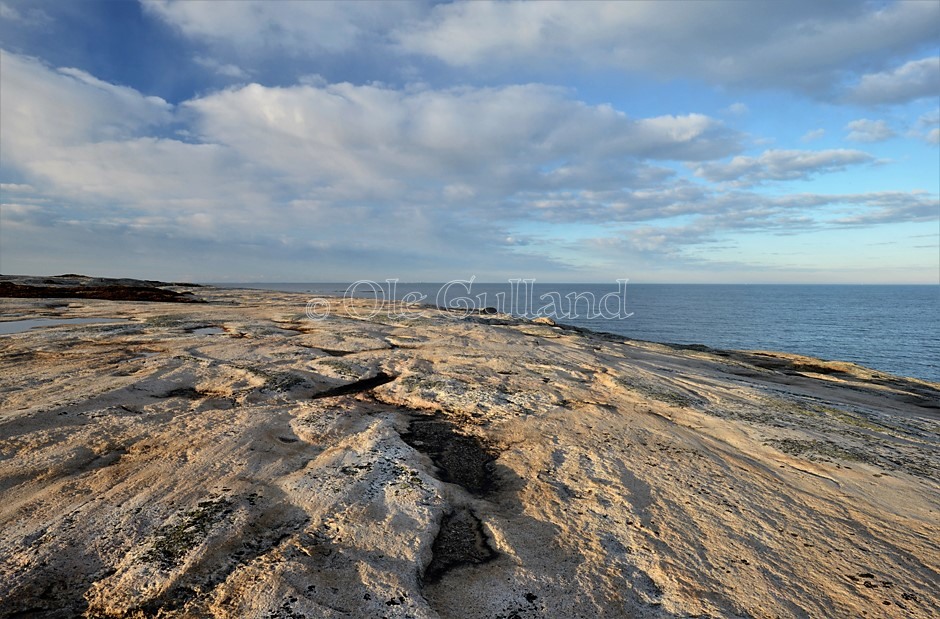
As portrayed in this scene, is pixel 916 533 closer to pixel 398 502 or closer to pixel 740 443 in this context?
pixel 740 443

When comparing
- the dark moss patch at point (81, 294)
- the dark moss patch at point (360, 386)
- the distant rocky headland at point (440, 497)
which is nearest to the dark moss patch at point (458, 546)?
the distant rocky headland at point (440, 497)

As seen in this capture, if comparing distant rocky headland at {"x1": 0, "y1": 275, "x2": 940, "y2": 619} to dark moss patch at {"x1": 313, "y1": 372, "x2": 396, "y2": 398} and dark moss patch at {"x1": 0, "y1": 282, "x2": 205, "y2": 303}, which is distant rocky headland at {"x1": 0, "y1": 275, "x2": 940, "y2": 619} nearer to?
dark moss patch at {"x1": 313, "y1": 372, "x2": 396, "y2": 398}

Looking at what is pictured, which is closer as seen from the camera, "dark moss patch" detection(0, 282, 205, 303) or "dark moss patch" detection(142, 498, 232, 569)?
"dark moss patch" detection(142, 498, 232, 569)

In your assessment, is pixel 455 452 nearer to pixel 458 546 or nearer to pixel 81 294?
pixel 458 546

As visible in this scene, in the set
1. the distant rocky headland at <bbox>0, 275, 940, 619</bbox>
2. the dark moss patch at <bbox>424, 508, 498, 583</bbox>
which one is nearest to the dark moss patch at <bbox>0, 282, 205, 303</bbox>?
the distant rocky headland at <bbox>0, 275, 940, 619</bbox>

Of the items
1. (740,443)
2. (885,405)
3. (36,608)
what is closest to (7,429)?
(36,608)

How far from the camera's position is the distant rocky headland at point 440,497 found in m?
4.39

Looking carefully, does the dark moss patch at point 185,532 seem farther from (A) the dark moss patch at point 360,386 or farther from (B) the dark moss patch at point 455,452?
(A) the dark moss patch at point 360,386

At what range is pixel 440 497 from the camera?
6.18 m

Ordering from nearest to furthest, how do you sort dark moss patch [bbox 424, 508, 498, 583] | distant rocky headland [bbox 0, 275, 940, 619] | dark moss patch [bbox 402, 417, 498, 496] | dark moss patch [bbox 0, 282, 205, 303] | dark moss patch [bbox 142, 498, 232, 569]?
distant rocky headland [bbox 0, 275, 940, 619] → dark moss patch [bbox 142, 498, 232, 569] → dark moss patch [bbox 424, 508, 498, 583] → dark moss patch [bbox 402, 417, 498, 496] → dark moss patch [bbox 0, 282, 205, 303]

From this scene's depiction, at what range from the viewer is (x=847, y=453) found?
8.56 m

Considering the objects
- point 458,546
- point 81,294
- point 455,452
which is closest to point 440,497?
point 458,546

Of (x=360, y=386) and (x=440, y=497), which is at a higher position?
(x=360, y=386)

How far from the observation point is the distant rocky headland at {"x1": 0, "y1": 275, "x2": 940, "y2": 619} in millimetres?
4391
